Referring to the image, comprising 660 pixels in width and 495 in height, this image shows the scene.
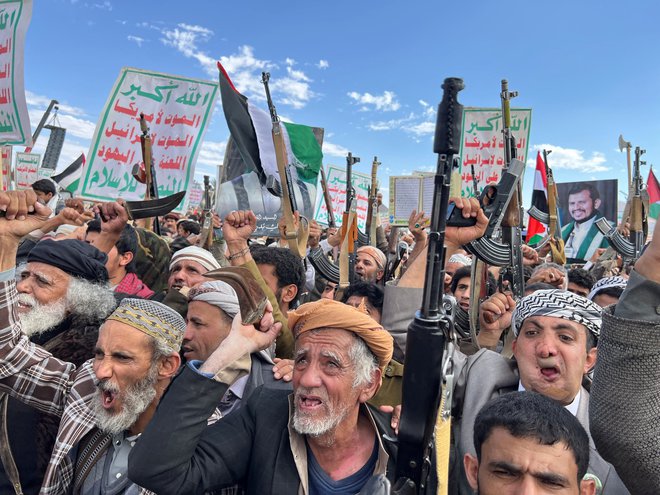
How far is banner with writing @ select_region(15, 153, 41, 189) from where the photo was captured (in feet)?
38.6

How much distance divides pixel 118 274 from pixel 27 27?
2.18m

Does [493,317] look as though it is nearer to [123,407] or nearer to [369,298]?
[369,298]

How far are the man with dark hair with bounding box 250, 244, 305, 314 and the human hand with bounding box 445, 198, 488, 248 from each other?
76.6 inches

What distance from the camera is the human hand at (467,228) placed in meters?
1.66

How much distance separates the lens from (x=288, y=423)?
5.83ft

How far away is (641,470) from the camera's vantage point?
1.10 meters

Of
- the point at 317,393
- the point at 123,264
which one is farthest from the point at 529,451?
the point at 123,264

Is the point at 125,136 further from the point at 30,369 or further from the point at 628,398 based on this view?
the point at 628,398

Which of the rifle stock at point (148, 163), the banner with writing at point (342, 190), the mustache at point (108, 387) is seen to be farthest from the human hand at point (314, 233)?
the mustache at point (108, 387)

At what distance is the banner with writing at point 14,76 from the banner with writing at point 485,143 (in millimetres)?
5032

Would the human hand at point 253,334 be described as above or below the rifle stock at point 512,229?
below

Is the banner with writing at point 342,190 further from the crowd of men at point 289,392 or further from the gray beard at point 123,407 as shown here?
the gray beard at point 123,407

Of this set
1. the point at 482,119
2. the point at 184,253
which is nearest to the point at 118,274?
the point at 184,253

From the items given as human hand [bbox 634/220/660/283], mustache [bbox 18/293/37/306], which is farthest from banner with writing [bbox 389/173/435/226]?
human hand [bbox 634/220/660/283]
